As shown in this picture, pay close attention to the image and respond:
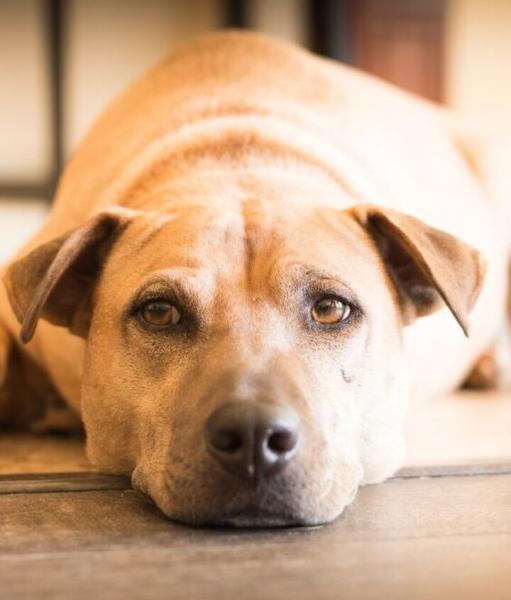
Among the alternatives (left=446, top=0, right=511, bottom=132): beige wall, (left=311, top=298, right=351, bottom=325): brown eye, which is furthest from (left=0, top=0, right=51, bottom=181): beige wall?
(left=311, top=298, right=351, bottom=325): brown eye

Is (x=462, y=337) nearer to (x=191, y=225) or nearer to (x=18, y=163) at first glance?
(x=191, y=225)

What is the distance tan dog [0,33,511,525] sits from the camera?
6.45 feet

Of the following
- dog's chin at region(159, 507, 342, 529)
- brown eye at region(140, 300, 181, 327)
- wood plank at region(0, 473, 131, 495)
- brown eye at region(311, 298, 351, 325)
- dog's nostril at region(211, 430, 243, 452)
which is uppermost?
brown eye at region(311, 298, 351, 325)

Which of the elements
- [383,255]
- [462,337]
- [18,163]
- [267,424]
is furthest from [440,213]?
[18,163]

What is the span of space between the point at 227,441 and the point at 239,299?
0.41 meters

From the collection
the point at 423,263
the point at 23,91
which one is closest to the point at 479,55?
the point at 23,91

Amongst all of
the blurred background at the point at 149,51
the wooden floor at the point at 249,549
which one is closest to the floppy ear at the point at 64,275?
the wooden floor at the point at 249,549

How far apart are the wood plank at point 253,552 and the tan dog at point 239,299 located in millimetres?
74

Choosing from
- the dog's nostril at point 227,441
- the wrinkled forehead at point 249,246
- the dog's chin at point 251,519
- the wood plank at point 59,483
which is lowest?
the wood plank at point 59,483

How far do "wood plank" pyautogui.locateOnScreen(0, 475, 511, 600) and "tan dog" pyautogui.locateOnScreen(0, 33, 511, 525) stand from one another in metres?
0.07

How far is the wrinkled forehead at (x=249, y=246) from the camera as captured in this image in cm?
227

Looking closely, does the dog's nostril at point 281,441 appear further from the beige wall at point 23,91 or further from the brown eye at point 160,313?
the beige wall at point 23,91

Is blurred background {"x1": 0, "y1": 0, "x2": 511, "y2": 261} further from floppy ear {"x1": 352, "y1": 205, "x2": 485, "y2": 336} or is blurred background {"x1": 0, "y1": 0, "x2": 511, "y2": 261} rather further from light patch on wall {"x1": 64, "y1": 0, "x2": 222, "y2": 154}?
floppy ear {"x1": 352, "y1": 205, "x2": 485, "y2": 336}

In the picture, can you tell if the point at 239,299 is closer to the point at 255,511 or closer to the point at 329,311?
the point at 329,311
